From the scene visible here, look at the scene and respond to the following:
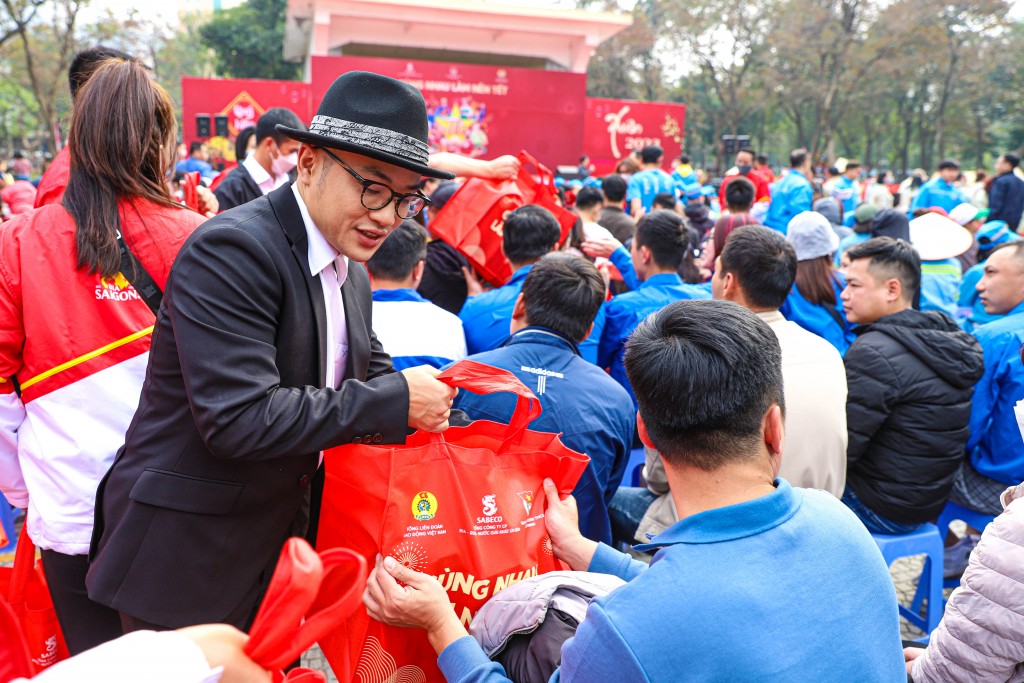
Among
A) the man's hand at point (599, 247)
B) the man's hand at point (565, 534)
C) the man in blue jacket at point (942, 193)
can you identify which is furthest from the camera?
the man in blue jacket at point (942, 193)

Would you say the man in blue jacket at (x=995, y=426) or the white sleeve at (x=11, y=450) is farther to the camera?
the man in blue jacket at (x=995, y=426)

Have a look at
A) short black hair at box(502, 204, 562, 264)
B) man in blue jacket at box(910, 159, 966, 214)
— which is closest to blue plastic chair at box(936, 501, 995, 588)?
short black hair at box(502, 204, 562, 264)

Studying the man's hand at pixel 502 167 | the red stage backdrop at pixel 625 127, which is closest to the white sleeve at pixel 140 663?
the man's hand at pixel 502 167

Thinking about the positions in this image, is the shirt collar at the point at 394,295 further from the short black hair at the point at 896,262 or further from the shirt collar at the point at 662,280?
the short black hair at the point at 896,262

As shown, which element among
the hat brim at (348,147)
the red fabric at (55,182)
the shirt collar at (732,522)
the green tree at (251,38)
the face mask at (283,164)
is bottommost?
the shirt collar at (732,522)

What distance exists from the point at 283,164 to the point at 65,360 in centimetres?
272

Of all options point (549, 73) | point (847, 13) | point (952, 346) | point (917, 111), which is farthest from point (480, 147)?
point (917, 111)

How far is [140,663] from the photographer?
820 mm

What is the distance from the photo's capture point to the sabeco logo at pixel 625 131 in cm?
2388

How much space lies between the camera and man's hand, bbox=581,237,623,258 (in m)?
4.89

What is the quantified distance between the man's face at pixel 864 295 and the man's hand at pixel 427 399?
97.7 inches

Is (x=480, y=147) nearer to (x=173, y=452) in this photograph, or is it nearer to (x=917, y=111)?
(x=173, y=452)

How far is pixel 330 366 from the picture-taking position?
5.77ft

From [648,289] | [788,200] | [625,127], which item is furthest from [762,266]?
[625,127]
